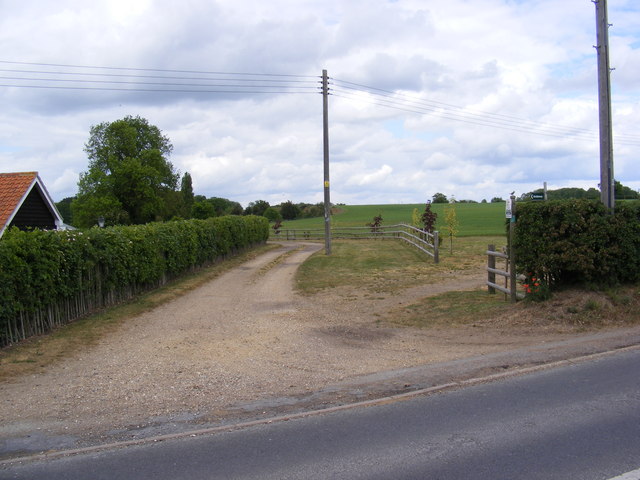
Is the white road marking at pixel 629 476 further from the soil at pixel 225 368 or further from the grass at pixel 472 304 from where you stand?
the grass at pixel 472 304

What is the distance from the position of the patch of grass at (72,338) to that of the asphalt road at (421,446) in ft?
14.0

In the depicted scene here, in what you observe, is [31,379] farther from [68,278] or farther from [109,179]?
[109,179]

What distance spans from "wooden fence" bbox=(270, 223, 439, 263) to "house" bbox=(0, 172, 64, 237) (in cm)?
1554

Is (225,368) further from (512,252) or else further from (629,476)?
(512,252)

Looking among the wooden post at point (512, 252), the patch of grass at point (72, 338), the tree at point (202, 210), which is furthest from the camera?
the tree at point (202, 210)

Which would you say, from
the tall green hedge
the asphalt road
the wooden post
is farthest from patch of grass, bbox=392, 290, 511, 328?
the asphalt road

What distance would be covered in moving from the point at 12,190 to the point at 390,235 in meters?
27.1

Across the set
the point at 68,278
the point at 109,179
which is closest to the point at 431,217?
the point at 68,278

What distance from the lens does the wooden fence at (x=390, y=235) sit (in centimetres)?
2710

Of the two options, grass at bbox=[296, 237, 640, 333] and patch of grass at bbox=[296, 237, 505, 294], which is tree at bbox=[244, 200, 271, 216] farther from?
grass at bbox=[296, 237, 640, 333]

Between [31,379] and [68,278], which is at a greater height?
[68,278]

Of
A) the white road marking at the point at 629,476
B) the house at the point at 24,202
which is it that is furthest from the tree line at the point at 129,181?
the white road marking at the point at 629,476

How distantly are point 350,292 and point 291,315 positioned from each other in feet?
12.3

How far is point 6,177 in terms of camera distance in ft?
72.0
